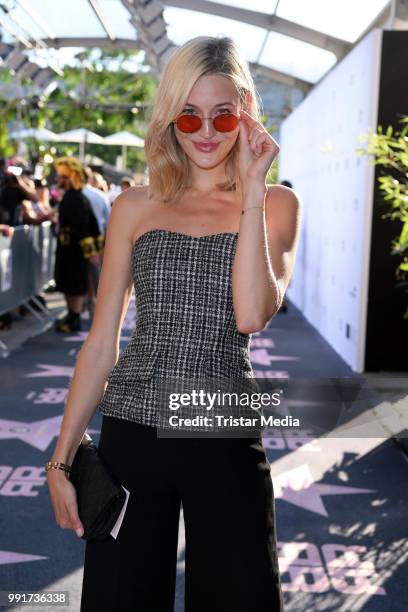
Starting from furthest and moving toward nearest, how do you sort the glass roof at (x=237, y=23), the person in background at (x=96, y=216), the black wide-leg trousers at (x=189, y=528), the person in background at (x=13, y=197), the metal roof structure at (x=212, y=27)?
the person in background at (x=96, y=216) < the person in background at (x=13, y=197) < the metal roof structure at (x=212, y=27) < the glass roof at (x=237, y=23) < the black wide-leg trousers at (x=189, y=528)

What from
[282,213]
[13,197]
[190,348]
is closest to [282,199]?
[282,213]

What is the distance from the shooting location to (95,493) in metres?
1.75

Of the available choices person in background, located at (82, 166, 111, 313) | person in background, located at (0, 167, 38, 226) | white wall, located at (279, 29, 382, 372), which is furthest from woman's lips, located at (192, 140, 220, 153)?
person in background, located at (0, 167, 38, 226)

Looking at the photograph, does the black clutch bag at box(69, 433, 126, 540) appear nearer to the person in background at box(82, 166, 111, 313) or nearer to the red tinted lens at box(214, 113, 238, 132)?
the red tinted lens at box(214, 113, 238, 132)

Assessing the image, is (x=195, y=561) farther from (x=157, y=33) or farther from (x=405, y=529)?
(x=157, y=33)

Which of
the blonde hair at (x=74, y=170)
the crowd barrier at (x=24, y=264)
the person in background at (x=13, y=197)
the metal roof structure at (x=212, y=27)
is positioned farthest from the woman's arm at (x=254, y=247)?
the person in background at (x=13, y=197)

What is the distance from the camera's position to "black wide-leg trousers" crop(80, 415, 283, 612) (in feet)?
5.51

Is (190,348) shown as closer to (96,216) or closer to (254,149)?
(254,149)

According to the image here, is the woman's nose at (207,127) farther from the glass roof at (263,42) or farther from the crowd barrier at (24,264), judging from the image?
the glass roof at (263,42)

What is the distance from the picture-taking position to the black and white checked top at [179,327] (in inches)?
69.3

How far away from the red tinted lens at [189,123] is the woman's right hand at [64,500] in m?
0.77

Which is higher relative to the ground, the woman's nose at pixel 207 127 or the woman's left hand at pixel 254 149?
the woman's nose at pixel 207 127

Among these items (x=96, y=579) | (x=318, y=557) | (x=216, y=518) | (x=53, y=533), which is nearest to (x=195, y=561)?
(x=216, y=518)

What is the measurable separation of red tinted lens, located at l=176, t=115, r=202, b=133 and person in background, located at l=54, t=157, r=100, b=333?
843 centimetres
